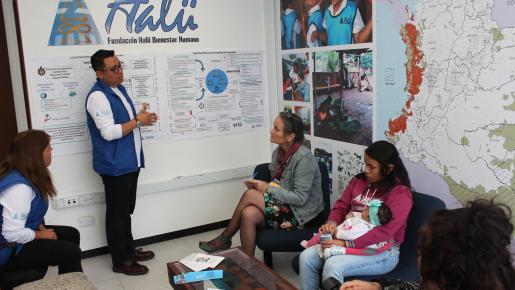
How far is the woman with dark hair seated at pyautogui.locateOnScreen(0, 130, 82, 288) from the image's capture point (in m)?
2.39

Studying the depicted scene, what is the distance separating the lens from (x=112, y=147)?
3.39 metres

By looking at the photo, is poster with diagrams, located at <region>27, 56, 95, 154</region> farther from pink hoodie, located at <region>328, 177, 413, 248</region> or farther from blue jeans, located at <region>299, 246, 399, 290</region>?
pink hoodie, located at <region>328, 177, 413, 248</region>

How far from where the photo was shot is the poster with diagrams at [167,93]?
11.6 feet

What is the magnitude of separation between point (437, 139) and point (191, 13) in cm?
243

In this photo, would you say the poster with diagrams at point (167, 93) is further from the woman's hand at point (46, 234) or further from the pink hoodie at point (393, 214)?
the pink hoodie at point (393, 214)

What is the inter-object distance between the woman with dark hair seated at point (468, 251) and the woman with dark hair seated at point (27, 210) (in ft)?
6.81

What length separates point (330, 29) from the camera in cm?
360

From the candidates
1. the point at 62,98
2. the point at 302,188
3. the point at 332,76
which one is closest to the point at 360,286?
the point at 302,188

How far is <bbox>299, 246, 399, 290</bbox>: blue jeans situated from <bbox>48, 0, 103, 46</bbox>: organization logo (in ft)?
8.08

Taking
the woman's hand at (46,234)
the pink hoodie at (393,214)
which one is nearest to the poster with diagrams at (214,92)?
the woman's hand at (46,234)

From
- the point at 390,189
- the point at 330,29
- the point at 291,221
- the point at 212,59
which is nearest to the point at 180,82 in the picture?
the point at 212,59

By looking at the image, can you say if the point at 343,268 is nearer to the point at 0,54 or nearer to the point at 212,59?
the point at 212,59

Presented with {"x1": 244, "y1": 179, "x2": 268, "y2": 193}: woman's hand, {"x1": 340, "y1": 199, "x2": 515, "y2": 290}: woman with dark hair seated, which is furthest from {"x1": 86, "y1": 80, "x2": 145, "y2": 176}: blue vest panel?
{"x1": 340, "y1": 199, "x2": 515, "y2": 290}: woman with dark hair seated

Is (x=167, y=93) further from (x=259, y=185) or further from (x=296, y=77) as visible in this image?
(x=259, y=185)
